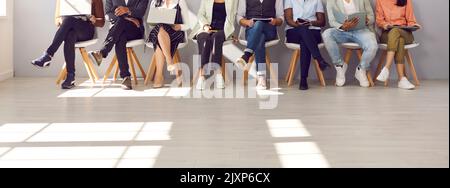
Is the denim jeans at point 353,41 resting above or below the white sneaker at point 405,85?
above

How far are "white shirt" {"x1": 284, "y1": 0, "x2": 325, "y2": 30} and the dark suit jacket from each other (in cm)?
125

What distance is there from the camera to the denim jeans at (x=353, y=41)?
20.5ft

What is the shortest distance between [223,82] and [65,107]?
161 centimetres

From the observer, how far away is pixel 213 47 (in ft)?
20.2

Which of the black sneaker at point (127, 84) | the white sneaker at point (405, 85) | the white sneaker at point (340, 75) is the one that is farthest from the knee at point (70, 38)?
the white sneaker at point (405, 85)

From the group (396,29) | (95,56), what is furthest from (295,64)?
(95,56)

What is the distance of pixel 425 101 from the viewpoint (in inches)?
211

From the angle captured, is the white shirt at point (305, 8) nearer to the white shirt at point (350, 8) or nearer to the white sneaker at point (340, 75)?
the white shirt at point (350, 8)

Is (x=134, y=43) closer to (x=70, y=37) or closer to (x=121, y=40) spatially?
(x=121, y=40)

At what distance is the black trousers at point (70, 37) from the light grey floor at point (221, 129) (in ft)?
0.92

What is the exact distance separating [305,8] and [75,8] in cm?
197

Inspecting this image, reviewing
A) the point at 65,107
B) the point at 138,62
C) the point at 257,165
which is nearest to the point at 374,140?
the point at 257,165

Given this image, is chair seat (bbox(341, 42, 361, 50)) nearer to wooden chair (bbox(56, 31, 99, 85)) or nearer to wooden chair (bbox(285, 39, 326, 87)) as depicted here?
wooden chair (bbox(285, 39, 326, 87))

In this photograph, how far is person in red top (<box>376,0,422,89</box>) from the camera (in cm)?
623
